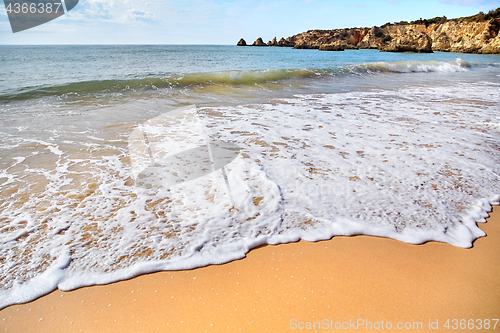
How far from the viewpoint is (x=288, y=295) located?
1.54 meters

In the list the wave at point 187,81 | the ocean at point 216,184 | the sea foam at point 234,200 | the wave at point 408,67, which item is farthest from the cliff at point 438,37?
the sea foam at point 234,200

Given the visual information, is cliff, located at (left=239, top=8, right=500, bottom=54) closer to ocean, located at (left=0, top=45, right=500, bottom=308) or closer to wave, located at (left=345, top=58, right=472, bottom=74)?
wave, located at (left=345, top=58, right=472, bottom=74)

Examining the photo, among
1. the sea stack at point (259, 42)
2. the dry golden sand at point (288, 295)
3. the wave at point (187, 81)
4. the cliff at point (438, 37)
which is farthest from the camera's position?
the sea stack at point (259, 42)

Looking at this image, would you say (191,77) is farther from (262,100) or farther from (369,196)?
(369,196)

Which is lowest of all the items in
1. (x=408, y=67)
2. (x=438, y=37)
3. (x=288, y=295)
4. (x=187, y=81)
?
(x=288, y=295)

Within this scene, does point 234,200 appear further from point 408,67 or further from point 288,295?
point 408,67

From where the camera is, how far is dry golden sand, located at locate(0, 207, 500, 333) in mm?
1403

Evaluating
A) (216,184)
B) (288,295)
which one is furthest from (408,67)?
(288,295)

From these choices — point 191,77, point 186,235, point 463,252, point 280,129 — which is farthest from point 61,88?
point 463,252

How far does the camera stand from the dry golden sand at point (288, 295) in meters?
1.40

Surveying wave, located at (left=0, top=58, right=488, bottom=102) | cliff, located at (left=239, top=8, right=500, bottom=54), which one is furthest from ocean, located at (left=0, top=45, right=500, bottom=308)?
cliff, located at (left=239, top=8, right=500, bottom=54)

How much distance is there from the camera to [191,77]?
1103 centimetres

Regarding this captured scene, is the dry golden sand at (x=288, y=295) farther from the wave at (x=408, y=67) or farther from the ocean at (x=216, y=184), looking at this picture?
the wave at (x=408, y=67)

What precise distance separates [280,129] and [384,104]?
379cm
